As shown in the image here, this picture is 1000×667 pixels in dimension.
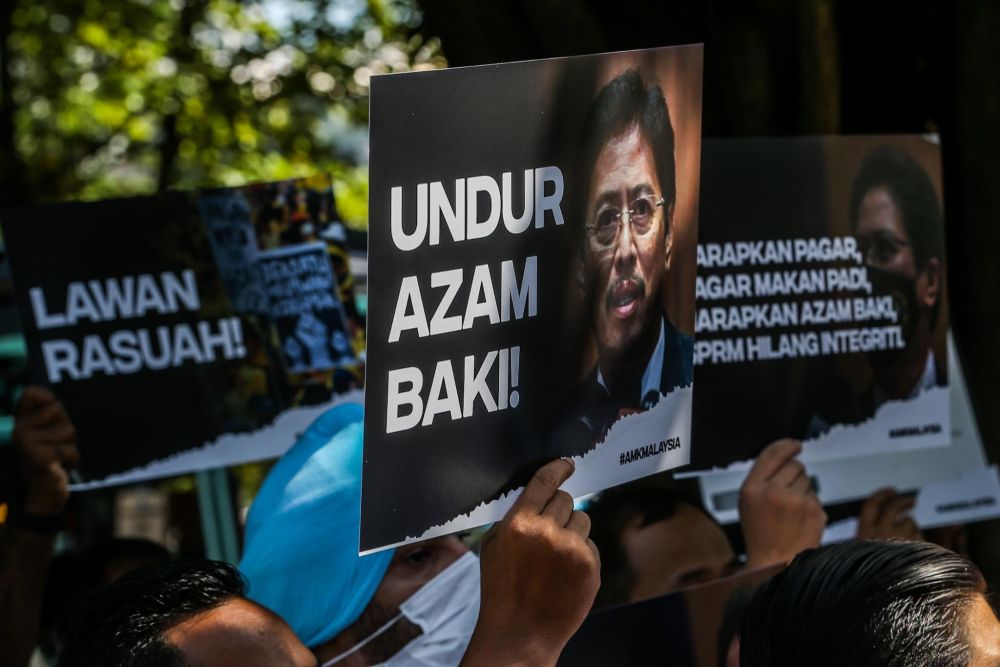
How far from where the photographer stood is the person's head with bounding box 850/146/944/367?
2.71 meters

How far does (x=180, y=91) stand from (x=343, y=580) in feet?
24.2

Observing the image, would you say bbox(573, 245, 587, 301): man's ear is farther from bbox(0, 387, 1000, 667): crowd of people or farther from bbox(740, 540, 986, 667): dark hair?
bbox(740, 540, 986, 667): dark hair

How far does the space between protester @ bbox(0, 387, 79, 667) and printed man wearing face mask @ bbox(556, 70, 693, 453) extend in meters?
1.54

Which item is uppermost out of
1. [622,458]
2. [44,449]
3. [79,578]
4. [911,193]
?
[911,193]

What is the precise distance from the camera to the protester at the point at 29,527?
274cm

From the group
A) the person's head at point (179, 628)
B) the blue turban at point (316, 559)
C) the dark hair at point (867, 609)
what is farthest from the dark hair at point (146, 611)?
the dark hair at point (867, 609)

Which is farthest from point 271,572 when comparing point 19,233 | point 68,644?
point 19,233

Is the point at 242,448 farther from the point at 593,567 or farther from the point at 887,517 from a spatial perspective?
the point at 593,567

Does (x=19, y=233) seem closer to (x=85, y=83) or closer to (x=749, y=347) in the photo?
(x=749, y=347)

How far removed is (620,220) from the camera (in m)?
1.77

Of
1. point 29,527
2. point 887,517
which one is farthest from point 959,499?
point 29,527

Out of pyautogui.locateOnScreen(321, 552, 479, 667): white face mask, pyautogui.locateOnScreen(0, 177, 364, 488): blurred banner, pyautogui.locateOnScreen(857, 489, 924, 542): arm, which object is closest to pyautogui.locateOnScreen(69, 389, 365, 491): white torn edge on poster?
pyautogui.locateOnScreen(0, 177, 364, 488): blurred banner

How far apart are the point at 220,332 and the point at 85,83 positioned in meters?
7.30

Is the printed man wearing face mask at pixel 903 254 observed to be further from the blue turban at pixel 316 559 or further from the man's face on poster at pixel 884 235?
the blue turban at pixel 316 559
